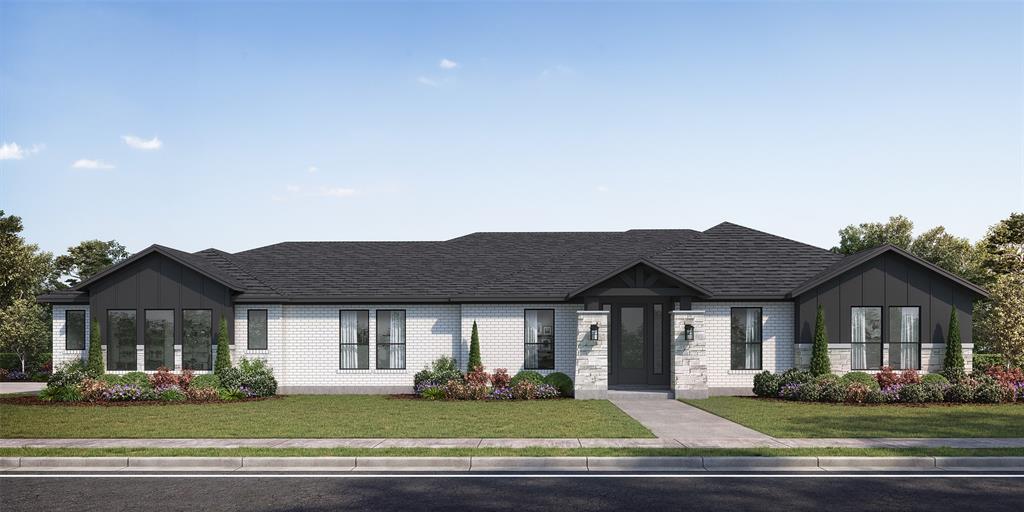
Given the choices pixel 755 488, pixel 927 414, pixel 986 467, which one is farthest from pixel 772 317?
pixel 755 488

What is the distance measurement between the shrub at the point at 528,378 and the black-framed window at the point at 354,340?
214 inches

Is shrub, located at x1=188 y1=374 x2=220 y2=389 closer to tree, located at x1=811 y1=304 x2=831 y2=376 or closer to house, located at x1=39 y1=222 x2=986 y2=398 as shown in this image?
house, located at x1=39 y1=222 x2=986 y2=398

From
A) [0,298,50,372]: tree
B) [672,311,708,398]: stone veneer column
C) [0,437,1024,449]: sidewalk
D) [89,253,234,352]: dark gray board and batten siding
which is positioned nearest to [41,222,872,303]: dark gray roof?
[89,253,234,352]: dark gray board and batten siding

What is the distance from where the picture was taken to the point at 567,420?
17.7 metres

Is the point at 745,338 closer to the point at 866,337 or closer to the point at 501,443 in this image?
the point at 866,337

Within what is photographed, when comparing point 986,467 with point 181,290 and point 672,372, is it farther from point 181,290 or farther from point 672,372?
point 181,290

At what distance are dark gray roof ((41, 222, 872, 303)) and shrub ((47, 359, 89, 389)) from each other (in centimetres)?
269

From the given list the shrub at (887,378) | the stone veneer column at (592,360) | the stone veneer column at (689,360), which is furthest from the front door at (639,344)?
the shrub at (887,378)

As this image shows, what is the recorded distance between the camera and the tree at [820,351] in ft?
78.5

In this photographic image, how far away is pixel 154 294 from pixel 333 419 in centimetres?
1113

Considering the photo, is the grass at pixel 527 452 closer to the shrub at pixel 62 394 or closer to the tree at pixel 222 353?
the shrub at pixel 62 394

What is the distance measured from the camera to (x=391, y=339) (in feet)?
86.1

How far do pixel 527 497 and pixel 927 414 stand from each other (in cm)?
1402

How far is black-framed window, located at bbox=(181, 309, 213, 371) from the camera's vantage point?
2561 centimetres
